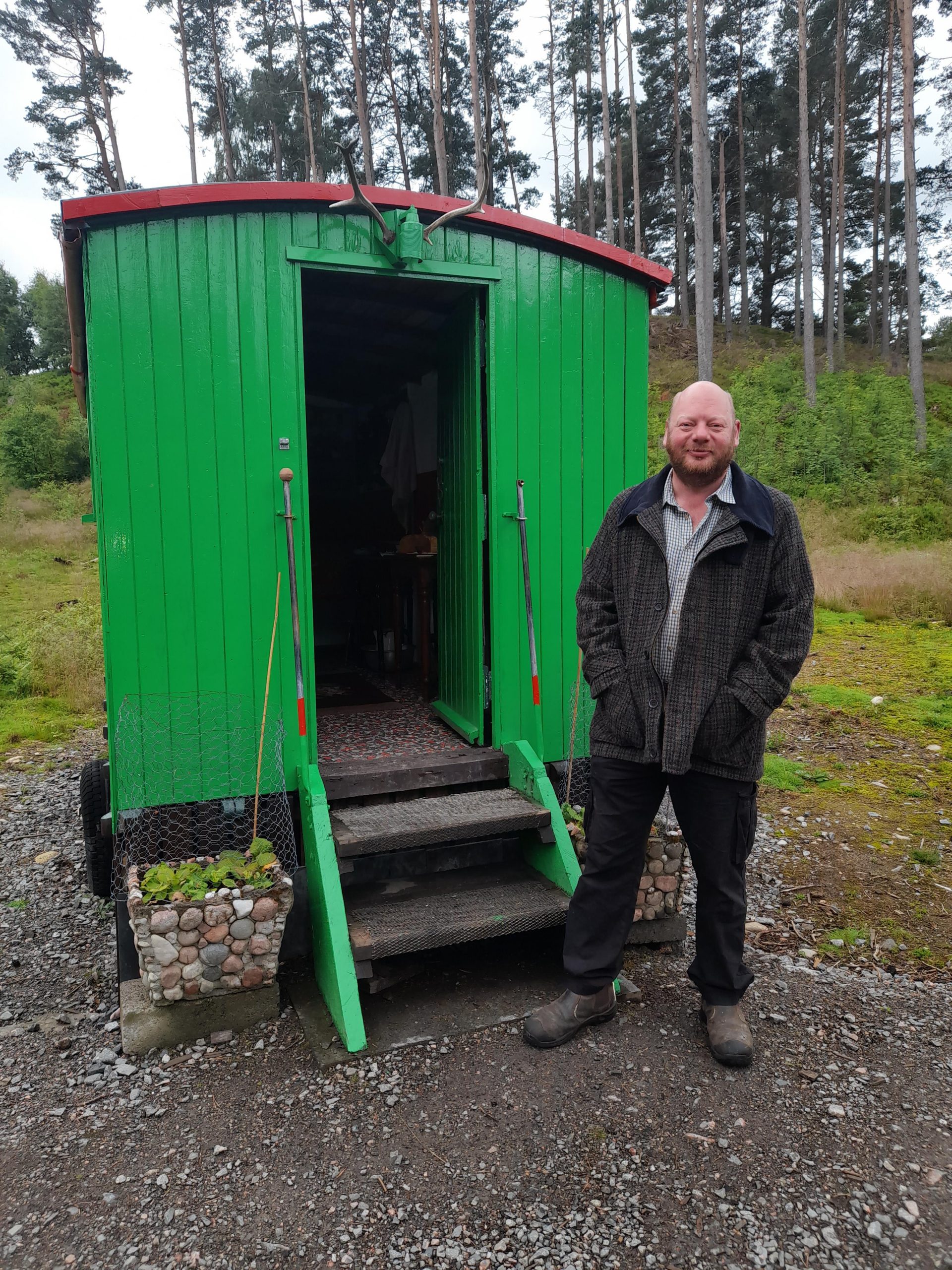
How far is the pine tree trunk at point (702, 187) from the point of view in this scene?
12812 mm

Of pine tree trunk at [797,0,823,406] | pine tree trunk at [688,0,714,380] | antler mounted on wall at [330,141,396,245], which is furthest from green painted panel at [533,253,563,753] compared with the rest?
pine tree trunk at [797,0,823,406]

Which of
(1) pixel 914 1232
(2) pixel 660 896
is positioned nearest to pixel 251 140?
(2) pixel 660 896

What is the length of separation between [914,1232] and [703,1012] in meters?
0.93

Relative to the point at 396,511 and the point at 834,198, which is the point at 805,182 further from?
the point at 396,511

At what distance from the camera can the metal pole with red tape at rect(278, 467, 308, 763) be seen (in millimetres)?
3492

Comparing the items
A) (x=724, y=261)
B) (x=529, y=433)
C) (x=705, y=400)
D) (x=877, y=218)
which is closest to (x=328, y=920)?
(x=705, y=400)

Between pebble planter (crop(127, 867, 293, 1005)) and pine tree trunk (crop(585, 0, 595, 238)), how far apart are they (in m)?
23.1

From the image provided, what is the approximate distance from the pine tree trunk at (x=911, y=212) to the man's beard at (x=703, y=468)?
50.6ft

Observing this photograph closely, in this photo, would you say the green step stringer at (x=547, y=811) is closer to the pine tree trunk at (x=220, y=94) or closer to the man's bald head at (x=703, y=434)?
the man's bald head at (x=703, y=434)

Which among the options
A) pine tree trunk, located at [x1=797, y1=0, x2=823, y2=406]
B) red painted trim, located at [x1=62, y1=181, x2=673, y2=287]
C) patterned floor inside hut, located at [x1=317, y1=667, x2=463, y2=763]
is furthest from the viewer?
pine tree trunk, located at [x1=797, y1=0, x2=823, y2=406]

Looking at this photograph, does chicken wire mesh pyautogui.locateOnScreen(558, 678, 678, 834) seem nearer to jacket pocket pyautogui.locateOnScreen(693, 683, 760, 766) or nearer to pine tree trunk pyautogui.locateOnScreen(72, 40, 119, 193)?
jacket pocket pyautogui.locateOnScreen(693, 683, 760, 766)

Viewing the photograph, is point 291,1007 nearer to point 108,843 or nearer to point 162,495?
point 108,843

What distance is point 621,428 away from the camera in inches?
163

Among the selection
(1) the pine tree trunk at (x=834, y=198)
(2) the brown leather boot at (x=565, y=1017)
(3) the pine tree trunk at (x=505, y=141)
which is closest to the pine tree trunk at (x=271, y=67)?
(3) the pine tree trunk at (x=505, y=141)
